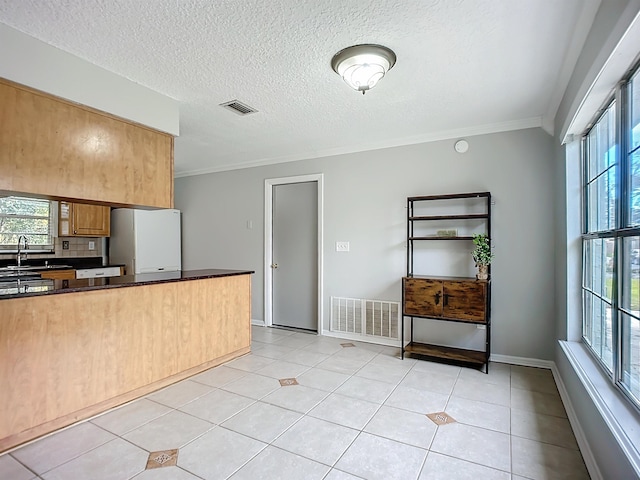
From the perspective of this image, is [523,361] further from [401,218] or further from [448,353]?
[401,218]

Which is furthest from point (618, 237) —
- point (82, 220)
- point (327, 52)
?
point (82, 220)

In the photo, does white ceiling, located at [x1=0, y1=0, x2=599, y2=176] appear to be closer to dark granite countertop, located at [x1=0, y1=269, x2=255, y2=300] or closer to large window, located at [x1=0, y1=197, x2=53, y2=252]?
dark granite countertop, located at [x1=0, y1=269, x2=255, y2=300]

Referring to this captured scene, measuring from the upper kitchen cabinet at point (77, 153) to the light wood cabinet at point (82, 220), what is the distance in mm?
2659

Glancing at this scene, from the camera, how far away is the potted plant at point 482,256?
338 cm

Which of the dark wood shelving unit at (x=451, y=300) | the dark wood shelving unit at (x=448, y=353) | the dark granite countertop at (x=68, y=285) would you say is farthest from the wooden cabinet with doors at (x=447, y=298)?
the dark granite countertop at (x=68, y=285)

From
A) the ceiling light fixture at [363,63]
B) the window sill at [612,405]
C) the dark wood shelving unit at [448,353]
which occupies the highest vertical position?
the ceiling light fixture at [363,63]

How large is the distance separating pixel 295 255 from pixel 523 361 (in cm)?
288

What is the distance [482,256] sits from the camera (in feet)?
11.1

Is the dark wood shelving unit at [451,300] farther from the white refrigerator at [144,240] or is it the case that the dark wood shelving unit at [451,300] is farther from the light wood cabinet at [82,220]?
the light wood cabinet at [82,220]

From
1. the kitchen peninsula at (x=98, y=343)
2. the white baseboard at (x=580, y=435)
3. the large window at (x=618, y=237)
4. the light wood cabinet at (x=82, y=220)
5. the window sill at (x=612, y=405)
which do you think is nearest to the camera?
the window sill at (x=612, y=405)

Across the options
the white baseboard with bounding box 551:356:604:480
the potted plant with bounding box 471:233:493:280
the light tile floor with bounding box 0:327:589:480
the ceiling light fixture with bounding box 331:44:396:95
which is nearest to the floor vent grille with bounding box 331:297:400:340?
the light tile floor with bounding box 0:327:589:480

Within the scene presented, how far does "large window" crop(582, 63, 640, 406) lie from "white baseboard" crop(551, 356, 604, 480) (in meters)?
0.40

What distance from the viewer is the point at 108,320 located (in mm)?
2525

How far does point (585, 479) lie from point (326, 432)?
1.35 metres
